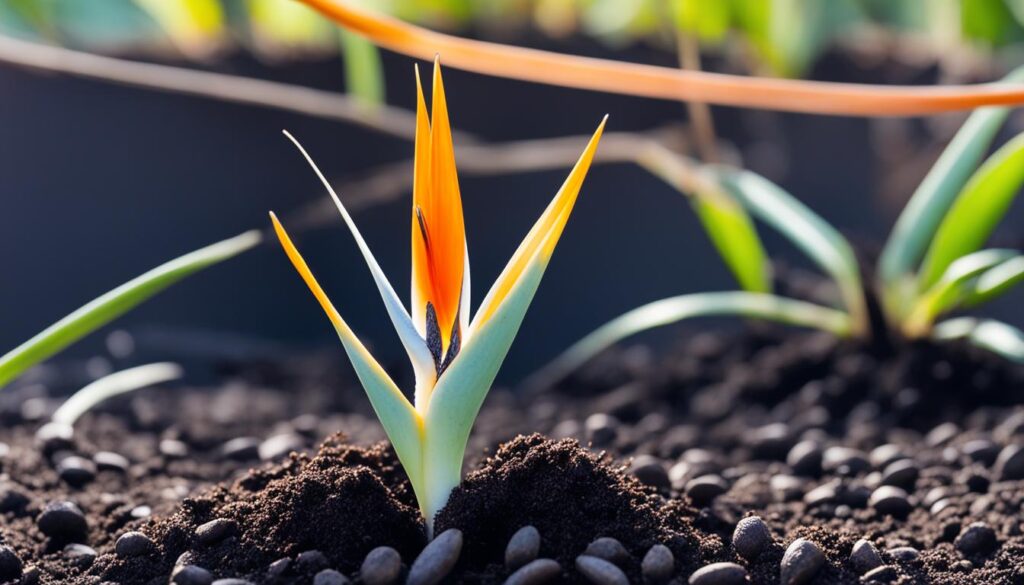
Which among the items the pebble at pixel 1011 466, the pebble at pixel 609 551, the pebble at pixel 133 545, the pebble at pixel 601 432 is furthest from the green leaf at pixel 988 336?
the pebble at pixel 133 545

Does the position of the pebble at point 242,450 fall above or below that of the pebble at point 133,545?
above

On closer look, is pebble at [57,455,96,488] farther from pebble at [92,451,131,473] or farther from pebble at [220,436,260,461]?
pebble at [220,436,260,461]

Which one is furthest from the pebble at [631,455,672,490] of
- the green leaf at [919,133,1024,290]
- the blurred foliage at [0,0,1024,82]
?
the blurred foliage at [0,0,1024,82]

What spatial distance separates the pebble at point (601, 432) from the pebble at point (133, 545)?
45cm

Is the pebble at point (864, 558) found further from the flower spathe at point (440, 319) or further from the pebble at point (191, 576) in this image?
the pebble at point (191, 576)

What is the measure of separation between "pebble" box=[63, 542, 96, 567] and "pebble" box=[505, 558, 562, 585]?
12.8 inches

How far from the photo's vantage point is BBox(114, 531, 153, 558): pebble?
0.71m

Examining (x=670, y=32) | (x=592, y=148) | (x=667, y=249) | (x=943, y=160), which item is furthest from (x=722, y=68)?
(x=592, y=148)

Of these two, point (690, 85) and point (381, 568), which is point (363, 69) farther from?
point (381, 568)

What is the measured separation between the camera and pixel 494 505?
67 cm

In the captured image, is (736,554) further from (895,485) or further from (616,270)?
(616,270)

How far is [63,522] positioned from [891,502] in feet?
2.09

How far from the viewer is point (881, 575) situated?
0.68 m

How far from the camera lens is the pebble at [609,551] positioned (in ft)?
2.07
